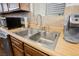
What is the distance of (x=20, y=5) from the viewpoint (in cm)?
164

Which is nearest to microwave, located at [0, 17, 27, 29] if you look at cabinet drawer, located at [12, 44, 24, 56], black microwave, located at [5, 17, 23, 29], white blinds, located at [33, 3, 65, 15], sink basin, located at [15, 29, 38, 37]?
black microwave, located at [5, 17, 23, 29]

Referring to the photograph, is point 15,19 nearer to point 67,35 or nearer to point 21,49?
point 21,49

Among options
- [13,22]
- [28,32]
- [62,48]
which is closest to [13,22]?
[13,22]

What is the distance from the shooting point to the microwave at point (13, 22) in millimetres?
1987

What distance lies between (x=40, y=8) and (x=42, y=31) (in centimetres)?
37

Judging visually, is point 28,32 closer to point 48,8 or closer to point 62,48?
point 48,8

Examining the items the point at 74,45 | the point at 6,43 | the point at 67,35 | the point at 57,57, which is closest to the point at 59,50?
the point at 57,57

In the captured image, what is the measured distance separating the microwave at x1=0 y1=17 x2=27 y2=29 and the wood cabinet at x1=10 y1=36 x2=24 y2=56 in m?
0.33

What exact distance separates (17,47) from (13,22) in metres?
0.53

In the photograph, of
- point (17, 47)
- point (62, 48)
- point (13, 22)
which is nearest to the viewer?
point (62, 48)

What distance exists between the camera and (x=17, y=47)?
170 centimetres

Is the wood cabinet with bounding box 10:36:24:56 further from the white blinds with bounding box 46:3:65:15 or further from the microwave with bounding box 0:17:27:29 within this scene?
the white blinds with bounding box 46:3:65:15

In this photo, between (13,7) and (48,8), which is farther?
(48,8)

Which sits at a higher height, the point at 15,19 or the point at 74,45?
the point at 15,19
